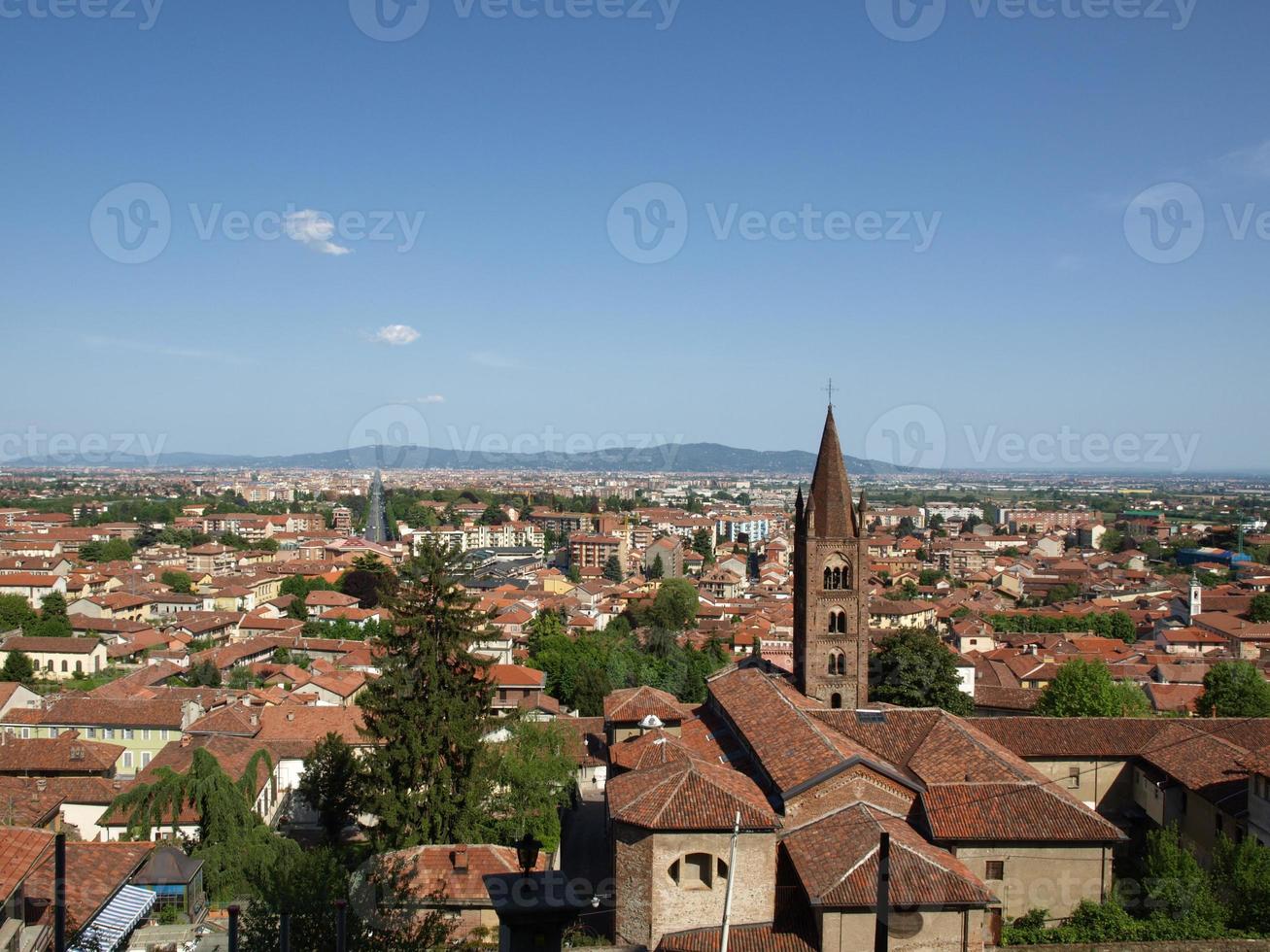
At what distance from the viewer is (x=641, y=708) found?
27438 millimetres

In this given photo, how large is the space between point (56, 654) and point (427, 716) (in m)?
36.5

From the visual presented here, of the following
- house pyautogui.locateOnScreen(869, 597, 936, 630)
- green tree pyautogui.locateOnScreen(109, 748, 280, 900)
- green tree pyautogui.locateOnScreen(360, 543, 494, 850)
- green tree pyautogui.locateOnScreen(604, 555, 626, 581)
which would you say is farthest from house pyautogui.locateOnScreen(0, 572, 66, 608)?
house pyautogui.locateOnScreen(869, 597, 936, 630)

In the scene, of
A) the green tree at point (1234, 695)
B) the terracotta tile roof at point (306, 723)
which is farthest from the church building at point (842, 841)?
the green tree at point (1234, 695)

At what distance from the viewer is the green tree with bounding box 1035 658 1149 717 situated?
2933cm

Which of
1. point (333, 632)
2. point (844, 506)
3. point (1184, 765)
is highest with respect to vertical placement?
point (844, 506)

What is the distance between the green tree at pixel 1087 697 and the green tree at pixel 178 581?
60321mm

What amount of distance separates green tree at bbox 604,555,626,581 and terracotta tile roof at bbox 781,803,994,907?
7307cm

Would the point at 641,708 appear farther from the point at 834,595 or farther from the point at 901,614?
the point at 901,614

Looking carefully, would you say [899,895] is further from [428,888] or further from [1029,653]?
[1029,653]

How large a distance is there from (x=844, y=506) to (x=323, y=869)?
16115 millimetres

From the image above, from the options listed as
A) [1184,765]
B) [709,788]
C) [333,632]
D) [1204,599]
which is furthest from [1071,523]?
[709,788]

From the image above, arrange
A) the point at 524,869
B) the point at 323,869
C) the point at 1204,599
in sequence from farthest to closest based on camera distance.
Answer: the point at 1204,599, the point at 323,869, the point at 524,869

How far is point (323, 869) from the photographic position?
1248 centimetres

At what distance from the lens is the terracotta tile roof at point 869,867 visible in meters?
14.1
